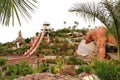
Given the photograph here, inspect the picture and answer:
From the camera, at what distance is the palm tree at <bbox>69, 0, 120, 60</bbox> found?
38.2 feet

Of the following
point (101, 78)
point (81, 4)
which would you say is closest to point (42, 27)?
point (81, 4)

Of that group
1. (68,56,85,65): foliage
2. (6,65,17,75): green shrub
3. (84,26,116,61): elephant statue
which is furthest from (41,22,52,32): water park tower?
(6,65,17,75): green shrub

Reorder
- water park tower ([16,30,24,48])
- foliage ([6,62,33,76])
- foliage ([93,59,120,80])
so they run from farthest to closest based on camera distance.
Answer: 1. water park tower ([16,30,24,48])
2. foliage ([6,62,33,76])
3. foliage ([93,59,120,80])

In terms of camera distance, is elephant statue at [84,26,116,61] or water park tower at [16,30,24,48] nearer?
elephant statue at [84,26,116,61]

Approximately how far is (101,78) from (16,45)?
86.7ft

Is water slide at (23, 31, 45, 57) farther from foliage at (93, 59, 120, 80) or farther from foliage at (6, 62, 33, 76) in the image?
foliage at (93, 59, 120, 80)

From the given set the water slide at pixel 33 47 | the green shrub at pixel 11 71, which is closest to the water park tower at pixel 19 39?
the water slide at pixel 33 47

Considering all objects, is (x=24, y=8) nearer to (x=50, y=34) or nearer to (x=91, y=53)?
(x=91, y=53)

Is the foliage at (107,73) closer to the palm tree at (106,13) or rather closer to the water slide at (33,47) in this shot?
the palm tree at (106,13)

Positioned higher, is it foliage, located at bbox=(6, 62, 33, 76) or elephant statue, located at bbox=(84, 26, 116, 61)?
elephant statue, located at bbox=(84, 26, 116, 61)

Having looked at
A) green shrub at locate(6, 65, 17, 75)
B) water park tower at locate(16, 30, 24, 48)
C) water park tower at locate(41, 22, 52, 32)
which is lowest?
green shrub at locate(6, 65, 17, 75)

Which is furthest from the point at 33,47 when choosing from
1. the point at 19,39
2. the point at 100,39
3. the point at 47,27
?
the point at 100,39

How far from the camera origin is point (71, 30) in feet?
113

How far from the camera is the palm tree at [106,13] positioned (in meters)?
11.6
